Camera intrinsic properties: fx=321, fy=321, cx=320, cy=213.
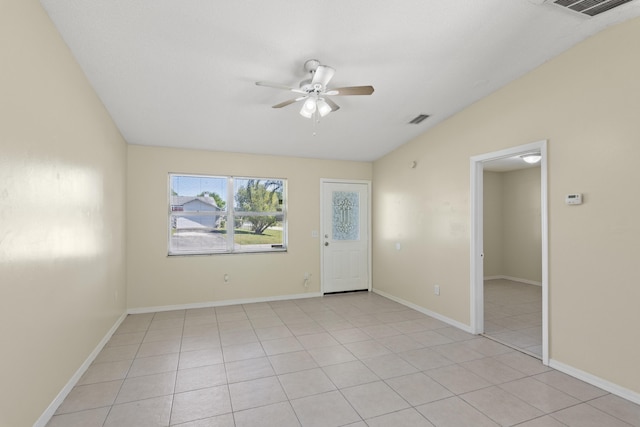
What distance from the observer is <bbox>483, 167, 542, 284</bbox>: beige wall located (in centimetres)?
652

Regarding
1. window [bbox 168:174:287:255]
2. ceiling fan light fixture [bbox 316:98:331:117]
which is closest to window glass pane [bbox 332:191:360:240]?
window [bbox 168:174:287:255]

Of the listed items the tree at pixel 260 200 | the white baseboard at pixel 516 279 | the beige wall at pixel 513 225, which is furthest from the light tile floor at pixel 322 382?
the beige wall at pixel 513 225

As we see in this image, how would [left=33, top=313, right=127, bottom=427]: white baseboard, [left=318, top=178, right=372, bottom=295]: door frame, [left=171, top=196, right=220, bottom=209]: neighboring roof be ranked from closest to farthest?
[left=33, top=313, right=127, bottom=427]: white baseboard, [left=171, top=196, right=220, bottom=209]: neighboring roof, [left=318, top=178, right=372, bottom=295]: door frame

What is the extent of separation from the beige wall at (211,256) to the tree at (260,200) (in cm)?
19

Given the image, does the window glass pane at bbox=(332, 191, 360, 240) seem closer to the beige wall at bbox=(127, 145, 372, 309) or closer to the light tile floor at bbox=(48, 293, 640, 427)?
the beige wall at bbox=(127, 145, 372, 309)

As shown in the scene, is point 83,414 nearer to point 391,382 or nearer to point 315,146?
point 391,382

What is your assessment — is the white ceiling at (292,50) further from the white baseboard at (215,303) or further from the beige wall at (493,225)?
the beige wall at (493,225)

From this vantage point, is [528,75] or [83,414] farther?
[528,75]

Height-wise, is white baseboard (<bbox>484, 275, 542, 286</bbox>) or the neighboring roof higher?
the neighboring roof

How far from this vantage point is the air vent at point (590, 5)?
7.52 feet

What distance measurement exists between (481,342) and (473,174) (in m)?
1.92

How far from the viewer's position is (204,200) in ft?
16.4

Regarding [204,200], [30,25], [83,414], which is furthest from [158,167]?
[83,414]

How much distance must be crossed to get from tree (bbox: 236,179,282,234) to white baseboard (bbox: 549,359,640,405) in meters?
4.05
